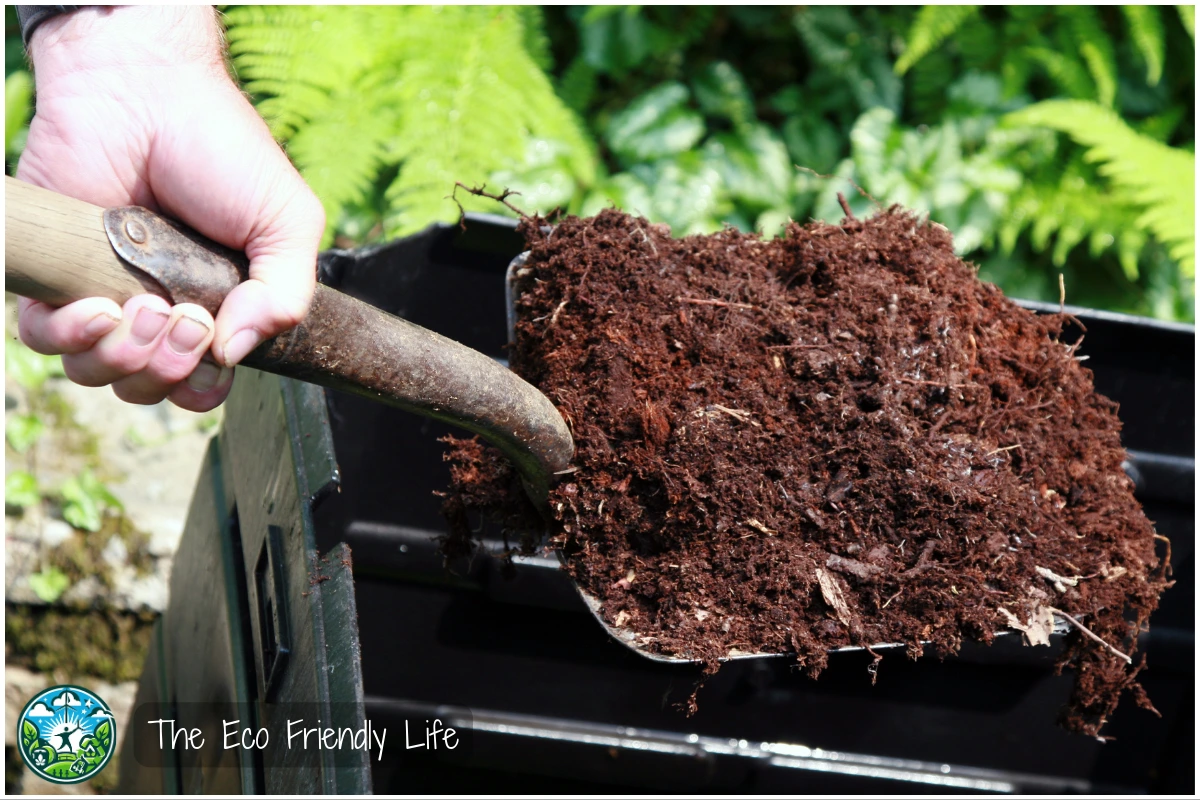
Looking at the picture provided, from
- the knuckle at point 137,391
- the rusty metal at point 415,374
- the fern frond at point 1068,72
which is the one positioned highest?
the fern frond at point 1068,72

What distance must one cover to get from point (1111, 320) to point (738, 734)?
3.73 ft

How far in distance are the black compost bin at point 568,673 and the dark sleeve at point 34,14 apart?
1.83ft

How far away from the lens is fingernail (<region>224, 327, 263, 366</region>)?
32.2 inches

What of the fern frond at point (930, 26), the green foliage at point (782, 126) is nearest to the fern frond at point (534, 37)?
the green foliage at point (782, 126)

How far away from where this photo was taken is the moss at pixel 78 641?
212 centimetres

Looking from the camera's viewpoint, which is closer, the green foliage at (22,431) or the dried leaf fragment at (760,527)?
the dried leaf fragment at (760,527)

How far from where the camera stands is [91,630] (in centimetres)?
218

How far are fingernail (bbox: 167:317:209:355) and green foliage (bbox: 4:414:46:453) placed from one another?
1.91 metres

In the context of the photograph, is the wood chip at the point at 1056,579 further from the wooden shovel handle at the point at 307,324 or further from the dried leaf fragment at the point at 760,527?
the wooden shovel handle at the point at 307,324

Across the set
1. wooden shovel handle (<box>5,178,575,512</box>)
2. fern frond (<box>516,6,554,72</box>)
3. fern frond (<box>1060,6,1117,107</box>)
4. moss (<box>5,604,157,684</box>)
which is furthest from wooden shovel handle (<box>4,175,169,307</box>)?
fern frond (<box>1060,6,1117,107</box>)

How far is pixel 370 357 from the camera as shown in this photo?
3.05 feet

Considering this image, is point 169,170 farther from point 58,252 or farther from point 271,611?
point 271,611

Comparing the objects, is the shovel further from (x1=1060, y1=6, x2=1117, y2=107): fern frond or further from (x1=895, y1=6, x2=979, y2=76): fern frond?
(x1=1060, y1=6, x2=1117, y2=107): fern frond

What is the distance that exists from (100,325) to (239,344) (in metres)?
0.12
